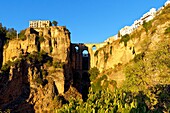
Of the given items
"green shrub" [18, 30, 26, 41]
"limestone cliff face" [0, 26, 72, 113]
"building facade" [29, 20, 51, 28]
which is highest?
"building facade" [29, 20, 51, 28]

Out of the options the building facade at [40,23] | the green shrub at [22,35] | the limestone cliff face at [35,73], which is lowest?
the limestone cliff face at [35,73]

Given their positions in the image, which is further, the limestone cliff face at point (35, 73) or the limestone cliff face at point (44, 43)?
the limestone cliff face at point (44, 43)

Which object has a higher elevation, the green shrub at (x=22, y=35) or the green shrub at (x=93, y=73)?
the green shrub at (x=22, y=35)

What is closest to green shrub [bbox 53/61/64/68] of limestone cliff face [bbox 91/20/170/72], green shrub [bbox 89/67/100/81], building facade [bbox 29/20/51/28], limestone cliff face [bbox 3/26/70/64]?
limestone cliff face [bbox 3/26/70/64]

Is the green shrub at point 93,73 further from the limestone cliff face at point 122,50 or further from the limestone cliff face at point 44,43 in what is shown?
the limestone cliff face at point 44,43

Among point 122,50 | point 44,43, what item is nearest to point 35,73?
point 44,43

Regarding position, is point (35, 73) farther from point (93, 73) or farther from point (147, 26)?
point (147, 26)

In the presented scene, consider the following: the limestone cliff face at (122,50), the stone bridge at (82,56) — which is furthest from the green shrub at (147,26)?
the stone bridge at (82,56)

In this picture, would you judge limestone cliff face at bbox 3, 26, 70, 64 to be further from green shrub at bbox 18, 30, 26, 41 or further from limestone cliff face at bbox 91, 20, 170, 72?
limestone cliff face at bbox 91, 20, 170, 72

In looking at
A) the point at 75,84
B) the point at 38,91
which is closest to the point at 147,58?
the point at 38,91

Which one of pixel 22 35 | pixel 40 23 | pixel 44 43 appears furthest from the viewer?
pixel 40 23

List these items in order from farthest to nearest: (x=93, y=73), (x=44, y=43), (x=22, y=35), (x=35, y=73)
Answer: (x=93, y=73), (x=22, y=35), (x=44, y=43), (x=35, y=73)

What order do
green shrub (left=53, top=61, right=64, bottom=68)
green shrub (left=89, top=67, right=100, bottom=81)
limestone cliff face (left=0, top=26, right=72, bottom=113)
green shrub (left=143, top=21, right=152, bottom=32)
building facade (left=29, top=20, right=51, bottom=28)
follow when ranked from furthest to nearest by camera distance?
building facade (left=29, top=20, right=51, bottom=28) < green shrub (left=89, top=67, right=100, bottom=81) < green shrub (left=53, top=61, right=64, bottom=68) < green shrub (left=143, top=21, right=152, bottom=32) < limestone cliff face (left=0, top=26, right=72, bottom=113)

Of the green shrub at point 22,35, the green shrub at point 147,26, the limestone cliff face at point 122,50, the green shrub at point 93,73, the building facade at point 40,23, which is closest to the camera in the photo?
the limestone cliff face at point 122,50
